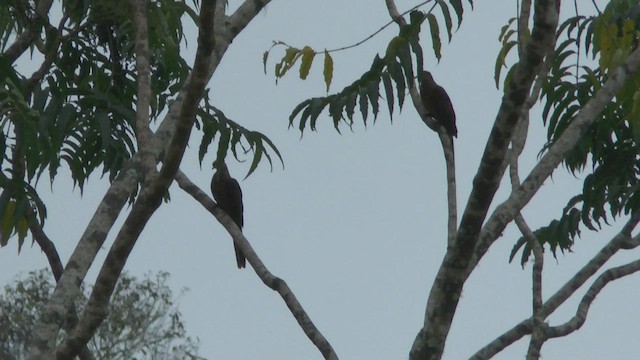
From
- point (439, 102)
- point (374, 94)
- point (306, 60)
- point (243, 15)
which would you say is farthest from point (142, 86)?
point (439, 102)

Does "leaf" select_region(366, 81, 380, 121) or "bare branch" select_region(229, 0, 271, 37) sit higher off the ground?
"bare branch" select_region(229, 0, 271, 37)

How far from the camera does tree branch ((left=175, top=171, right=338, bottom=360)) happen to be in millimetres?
4332

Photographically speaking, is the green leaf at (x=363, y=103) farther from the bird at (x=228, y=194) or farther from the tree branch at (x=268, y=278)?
the bird at (x=228, y=194)

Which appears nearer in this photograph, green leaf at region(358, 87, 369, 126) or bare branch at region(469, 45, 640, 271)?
bare branch at region(469, 45, 640, 271)

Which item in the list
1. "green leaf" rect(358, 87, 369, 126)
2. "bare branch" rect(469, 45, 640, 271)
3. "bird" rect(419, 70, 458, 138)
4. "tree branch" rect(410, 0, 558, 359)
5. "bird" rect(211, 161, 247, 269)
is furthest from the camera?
"bird" rect(211, 161, 247, 269)

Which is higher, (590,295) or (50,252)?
(50,252)

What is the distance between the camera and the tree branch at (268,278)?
14.2 feet

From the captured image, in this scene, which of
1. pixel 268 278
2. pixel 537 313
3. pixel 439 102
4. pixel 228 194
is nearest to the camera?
pixel 537 313

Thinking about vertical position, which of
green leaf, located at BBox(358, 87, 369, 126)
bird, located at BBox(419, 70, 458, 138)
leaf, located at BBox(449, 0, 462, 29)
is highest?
bird, located at BBox(419, 70, 458, 138)

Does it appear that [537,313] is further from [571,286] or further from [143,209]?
[143,209]

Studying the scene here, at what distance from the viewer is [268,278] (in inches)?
186

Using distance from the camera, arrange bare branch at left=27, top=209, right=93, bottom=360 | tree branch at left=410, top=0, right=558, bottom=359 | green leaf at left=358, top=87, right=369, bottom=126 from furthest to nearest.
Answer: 1. bare branch at left=27, top=209, right=93, bottom=360
2. green leaf at left=358, top=87, right=369, bottom=126
3. tree branch at left=410, top=0, right=558, bottom=359

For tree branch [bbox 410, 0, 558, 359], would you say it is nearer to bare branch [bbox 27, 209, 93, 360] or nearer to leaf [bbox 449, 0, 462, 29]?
Answer: leaf [bbox 449, 0, 462, 29]

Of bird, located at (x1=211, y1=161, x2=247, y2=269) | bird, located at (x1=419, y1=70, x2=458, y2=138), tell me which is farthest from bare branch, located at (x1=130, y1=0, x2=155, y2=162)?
bird, located at (x1=211, y1=161, x2=247, y2=269)
